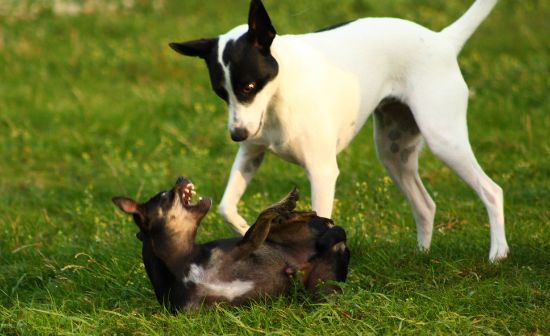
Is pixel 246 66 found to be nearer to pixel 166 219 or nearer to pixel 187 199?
pixel 187 199

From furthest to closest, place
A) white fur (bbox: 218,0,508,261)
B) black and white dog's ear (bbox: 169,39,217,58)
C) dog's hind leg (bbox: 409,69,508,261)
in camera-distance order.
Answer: dog's hind leg (bbox: 409,69,508,261) < white fur (bbox: 218,0,508,261) < black and white dog's ear (bbox: 169,39,217,58)

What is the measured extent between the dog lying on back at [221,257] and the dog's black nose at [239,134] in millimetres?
428

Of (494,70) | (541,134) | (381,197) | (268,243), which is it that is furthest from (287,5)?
(268,243)

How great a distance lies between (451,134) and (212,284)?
5.95 ft

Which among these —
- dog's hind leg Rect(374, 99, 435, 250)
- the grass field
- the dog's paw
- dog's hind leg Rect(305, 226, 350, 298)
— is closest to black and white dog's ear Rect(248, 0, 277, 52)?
dog's hind leg Rect(305, 226, 350, 298)

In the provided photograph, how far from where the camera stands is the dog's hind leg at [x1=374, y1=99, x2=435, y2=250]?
6.18m

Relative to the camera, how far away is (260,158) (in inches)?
225

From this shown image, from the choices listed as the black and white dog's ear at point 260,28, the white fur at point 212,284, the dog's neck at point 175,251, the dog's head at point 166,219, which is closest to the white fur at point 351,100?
the black and white dog's ear at point 260,28

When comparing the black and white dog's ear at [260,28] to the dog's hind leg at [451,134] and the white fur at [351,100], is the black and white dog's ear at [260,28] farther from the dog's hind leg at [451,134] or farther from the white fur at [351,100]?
the dog's hind leg at [451,134]

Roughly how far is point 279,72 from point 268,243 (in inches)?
37.3

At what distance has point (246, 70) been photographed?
16.8 feet

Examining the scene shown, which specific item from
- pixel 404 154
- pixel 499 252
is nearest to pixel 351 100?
pixel 404 154

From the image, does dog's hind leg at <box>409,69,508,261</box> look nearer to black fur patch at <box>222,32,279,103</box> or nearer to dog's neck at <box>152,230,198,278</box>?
black fur patch at <box>222,32,279,103</box>

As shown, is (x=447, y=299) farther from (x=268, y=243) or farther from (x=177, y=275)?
(x=177, y=275)
